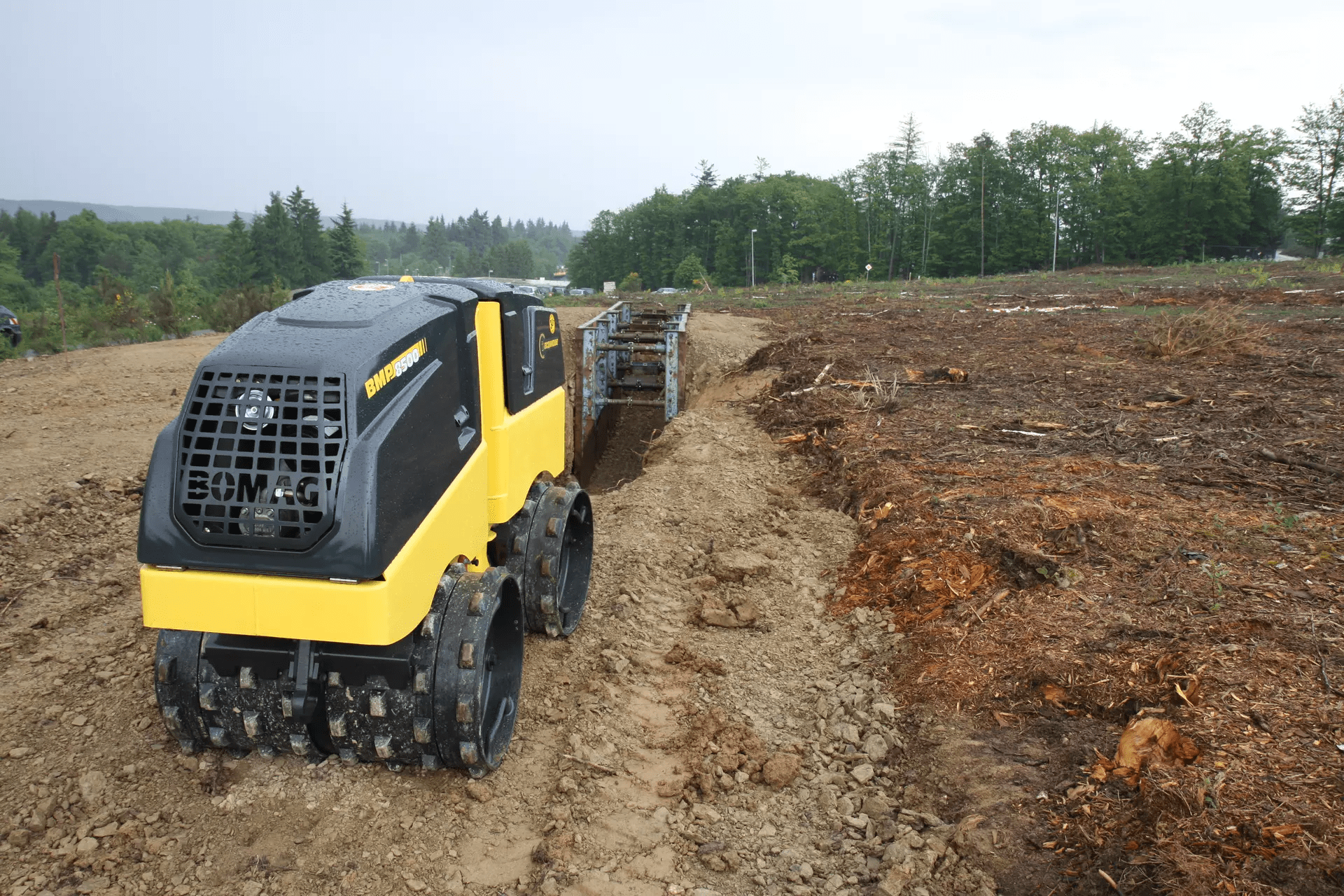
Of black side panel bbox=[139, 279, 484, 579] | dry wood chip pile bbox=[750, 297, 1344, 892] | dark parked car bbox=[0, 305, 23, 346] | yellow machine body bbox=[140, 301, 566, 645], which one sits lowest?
dry wood chip pile bbox=[750, 297, 1344, 892]

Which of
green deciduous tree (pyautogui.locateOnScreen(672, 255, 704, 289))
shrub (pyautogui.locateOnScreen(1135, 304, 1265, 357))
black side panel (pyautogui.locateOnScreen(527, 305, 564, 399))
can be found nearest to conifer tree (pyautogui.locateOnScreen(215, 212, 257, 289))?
green deciduous tree (pyautogui.locateOnScreen(672, 255, 704, 289))

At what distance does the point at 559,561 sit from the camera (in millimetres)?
5000

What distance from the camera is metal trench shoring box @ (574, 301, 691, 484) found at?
13.8m

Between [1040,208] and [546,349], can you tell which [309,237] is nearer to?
[1040,208]

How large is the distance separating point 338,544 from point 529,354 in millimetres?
2173

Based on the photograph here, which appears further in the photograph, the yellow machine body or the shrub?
the shrub

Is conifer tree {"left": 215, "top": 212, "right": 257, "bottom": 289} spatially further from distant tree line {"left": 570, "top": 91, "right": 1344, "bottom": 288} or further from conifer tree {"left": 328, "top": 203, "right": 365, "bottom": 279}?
distant tree line {"left": 570, "top": 91, "right": 1344, "bottom": 288}

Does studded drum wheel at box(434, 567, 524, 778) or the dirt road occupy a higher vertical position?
studded drum wheel at box(434, 567, 524, 778)

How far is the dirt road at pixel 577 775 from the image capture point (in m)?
3.40

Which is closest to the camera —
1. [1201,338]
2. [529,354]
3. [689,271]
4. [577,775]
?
[577,775]

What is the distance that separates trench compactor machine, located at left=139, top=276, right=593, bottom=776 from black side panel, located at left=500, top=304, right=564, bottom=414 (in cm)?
27

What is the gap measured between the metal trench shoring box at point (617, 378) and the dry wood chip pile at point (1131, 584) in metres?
2.73

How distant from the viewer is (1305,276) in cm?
2892

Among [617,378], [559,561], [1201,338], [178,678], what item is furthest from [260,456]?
[1201,338]
